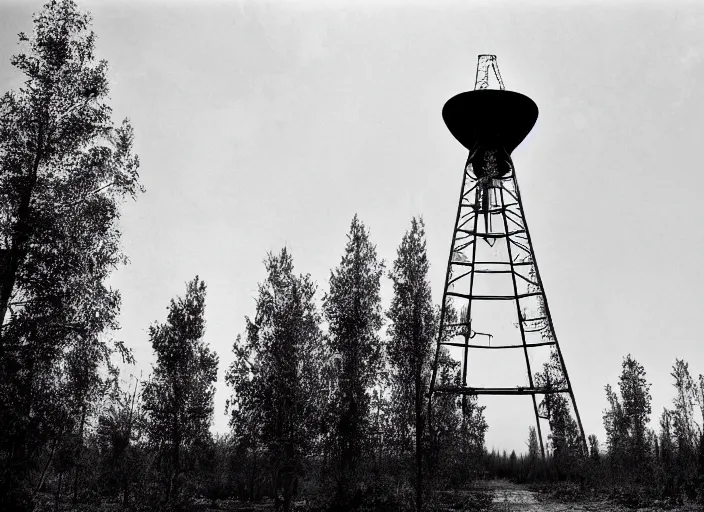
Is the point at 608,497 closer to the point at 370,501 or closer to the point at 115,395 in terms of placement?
the point at 370,501

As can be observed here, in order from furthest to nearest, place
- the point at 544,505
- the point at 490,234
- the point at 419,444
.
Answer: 1. the point at 544,505
2. the point at 419,444
3. the point at 490,234

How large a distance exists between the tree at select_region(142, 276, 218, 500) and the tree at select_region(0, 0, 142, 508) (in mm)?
7148

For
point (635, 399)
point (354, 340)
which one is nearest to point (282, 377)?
point (354, 340)

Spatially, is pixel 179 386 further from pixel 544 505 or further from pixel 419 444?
pixel 544 505

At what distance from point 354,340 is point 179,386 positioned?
22.5ft

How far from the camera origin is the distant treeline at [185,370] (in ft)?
32.4

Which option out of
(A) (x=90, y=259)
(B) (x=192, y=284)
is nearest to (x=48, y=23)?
(A) (x=90, y=259)

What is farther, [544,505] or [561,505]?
[544,505]

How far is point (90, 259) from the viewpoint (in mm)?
10641

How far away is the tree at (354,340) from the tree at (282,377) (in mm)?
901

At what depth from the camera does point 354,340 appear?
19.6 m

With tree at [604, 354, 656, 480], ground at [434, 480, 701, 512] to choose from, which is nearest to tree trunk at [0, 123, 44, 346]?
ground at [434, 480, 701, 512]

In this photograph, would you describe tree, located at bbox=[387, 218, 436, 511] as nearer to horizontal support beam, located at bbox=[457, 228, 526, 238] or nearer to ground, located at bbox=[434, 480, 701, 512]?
ground, located at bbox=[434, 480, 701, 512]

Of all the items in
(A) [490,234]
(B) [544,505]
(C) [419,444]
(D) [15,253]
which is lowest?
(B) [544,505]
